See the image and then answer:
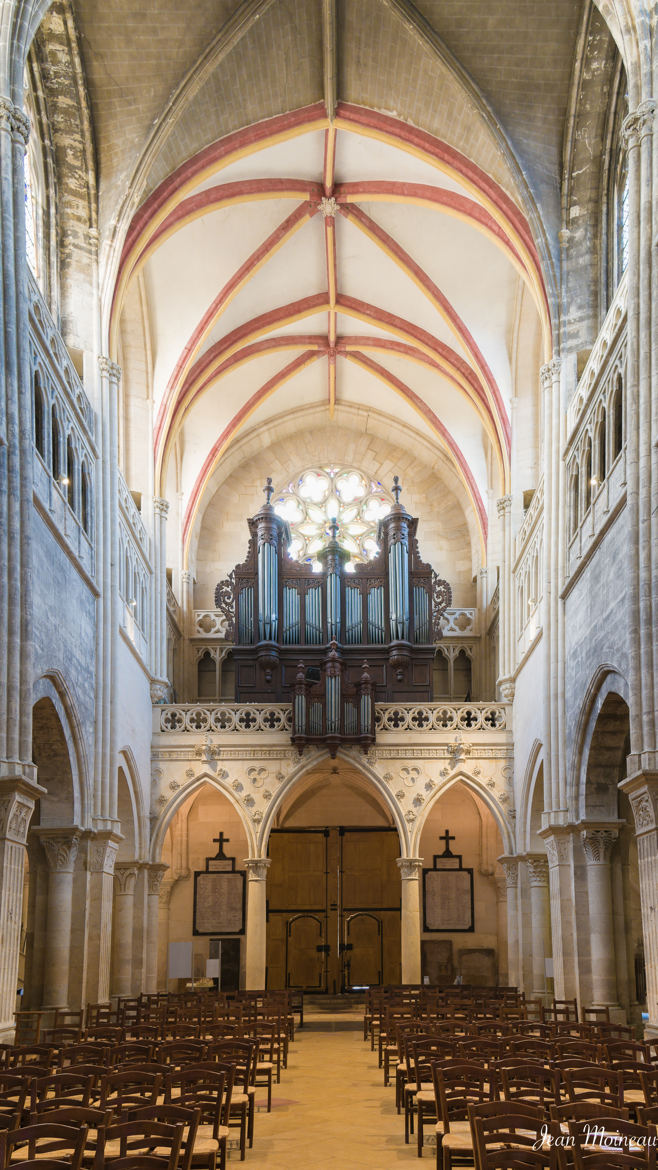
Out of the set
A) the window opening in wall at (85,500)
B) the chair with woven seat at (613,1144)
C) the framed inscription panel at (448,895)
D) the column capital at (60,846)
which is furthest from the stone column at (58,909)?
the framed inscription panel at (448,895)

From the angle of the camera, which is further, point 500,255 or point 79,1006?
point 500,255

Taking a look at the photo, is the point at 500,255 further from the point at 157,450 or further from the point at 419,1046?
the point at 419,1046

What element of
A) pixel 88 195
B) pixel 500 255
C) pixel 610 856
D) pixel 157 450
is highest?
pixel 500 255

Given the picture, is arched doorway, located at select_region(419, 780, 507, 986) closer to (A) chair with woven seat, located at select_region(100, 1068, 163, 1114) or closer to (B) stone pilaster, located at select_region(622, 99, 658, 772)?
(B) stone pilaster, located at select_region(622, 99, 658, 772)

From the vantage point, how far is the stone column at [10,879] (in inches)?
615

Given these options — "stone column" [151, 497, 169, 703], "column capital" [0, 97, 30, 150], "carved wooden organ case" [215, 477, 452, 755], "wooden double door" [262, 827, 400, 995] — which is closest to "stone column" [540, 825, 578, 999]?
"carved wooden organ case" [215, 477, 452, 755]

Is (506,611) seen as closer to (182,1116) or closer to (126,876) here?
(126,876)

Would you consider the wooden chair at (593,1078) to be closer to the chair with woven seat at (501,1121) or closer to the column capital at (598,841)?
the chair with woven seat at (501,1121)

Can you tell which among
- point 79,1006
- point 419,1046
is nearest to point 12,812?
point 419,1046

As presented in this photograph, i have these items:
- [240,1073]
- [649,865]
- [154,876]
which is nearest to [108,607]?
[154,876]

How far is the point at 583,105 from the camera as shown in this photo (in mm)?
23109

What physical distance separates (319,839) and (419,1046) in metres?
24.6

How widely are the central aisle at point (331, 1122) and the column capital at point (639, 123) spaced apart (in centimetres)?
1283

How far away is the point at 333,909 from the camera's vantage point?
36.5 meters
